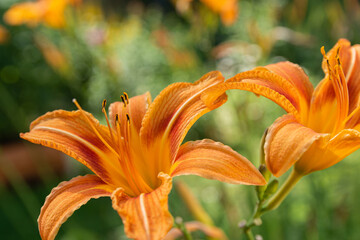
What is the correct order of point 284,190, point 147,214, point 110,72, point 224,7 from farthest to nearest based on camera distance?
1. point 110,72
2. point 224,7
3. point 284,190
4. point 147,214

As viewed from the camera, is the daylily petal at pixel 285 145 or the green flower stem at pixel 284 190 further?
the green flower stem at pixel 284 190

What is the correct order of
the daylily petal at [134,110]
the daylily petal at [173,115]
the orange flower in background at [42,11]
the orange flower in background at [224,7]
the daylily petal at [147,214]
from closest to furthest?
the daylily petal at [147,214], the daylily petal at [173,115], the daylily petal at [134,110], the orange flower in background at [224,7], the orange flower in background at [42,11]

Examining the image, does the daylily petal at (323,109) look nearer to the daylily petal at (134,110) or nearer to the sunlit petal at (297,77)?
the sunlit petal at (297,77)

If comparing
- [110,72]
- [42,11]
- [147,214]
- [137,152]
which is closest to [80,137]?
[137,152]

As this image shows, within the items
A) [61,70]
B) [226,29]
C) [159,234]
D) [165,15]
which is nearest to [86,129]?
[159,234]

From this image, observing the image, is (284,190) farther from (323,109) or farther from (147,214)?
(147,214)

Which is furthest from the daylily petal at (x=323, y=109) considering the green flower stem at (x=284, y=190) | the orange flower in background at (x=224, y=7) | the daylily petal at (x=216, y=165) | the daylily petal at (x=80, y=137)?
the orange flower in background at (x=224, y=7)
